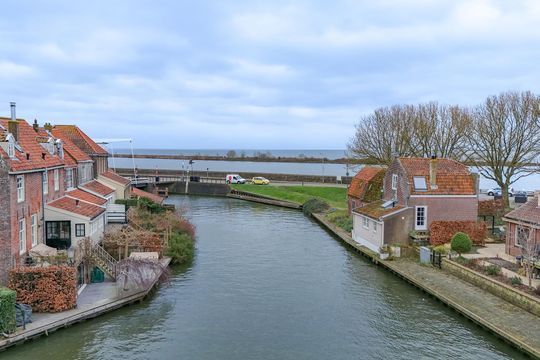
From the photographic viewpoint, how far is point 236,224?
48.0 meters

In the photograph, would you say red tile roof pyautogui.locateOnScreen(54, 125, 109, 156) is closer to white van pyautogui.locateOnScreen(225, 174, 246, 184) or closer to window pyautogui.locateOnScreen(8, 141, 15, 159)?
window pyautogui.locateOnScreen(8, 141, 15, 159)

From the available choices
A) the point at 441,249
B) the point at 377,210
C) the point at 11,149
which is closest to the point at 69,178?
the point at 11,149

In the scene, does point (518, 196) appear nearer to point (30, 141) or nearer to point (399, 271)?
point (399, 271)

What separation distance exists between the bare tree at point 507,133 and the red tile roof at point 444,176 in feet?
48.2

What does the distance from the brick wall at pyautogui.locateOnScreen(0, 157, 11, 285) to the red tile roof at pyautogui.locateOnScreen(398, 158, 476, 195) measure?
25257mm

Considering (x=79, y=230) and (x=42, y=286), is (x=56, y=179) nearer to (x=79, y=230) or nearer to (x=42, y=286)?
(x=79, y=230)

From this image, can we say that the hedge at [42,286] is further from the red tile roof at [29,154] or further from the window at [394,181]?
the window at [394,181]

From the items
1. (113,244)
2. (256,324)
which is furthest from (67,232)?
(256,324)

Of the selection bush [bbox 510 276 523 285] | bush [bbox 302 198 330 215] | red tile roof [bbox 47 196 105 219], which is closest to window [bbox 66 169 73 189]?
red tile roof [bbox 47 196 105 219]

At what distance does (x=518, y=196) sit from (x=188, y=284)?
44276 mm

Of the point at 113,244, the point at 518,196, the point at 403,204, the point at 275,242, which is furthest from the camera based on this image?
the point at 518,196

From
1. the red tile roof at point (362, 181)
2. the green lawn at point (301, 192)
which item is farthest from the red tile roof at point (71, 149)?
the green lawn at point (301, 192)

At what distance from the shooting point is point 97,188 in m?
37.5

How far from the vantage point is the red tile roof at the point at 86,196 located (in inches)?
1239
